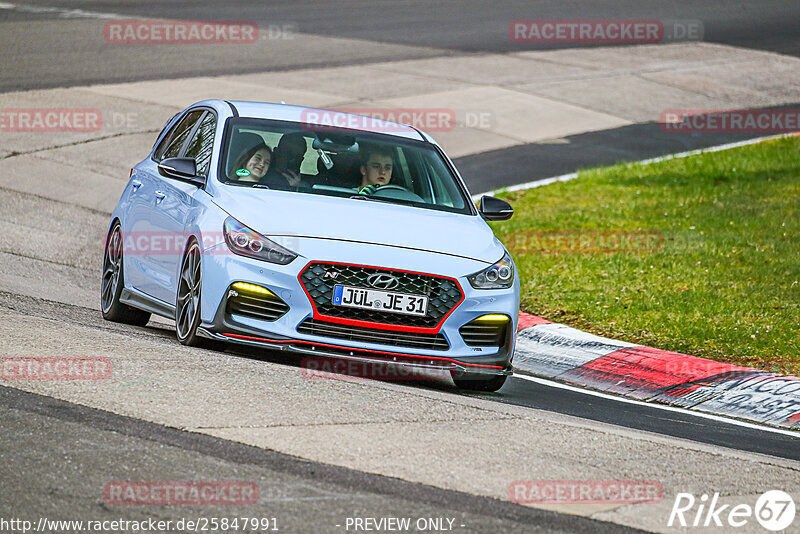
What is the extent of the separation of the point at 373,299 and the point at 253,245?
2.65 feet

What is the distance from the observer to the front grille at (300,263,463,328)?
25.1 feet

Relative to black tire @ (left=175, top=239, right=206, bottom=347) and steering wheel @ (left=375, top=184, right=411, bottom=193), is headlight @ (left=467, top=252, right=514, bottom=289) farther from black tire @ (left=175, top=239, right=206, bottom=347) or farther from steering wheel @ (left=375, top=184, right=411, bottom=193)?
black tire @ (left=175, top=239, right=206, bottom=347)

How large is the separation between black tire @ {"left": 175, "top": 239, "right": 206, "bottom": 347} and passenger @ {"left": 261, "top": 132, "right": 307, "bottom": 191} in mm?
764

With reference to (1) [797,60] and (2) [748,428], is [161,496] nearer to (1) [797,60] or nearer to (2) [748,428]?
(2) [748,428]

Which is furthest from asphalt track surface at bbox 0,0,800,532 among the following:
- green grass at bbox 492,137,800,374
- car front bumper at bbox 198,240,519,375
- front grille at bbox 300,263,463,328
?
green grass at bbox 492,137,800,374

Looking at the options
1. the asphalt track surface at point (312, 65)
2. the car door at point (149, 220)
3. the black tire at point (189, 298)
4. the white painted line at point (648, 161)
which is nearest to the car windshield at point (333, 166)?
the black tire at point (189, 298)

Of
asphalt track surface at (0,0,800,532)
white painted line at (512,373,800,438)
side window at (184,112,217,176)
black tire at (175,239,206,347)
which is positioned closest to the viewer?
asphalt track surface at (0,0,800,532)

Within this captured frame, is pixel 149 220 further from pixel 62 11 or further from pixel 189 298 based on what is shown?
pixel 62 11

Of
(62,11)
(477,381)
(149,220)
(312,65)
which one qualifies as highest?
(149,220)

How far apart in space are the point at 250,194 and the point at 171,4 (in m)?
23.1

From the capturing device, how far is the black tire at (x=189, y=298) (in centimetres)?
807

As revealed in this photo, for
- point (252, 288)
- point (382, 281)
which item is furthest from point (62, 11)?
point (382, 281)

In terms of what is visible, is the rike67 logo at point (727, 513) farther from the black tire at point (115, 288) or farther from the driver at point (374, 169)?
the black tire at point (115, 288)

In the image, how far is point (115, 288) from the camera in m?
9.68
